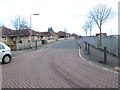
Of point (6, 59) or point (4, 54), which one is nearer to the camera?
point (4, 54)

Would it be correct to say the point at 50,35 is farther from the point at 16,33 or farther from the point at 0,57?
the point at 0,57

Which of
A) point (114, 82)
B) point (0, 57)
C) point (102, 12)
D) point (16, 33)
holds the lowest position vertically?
point (114, 82)

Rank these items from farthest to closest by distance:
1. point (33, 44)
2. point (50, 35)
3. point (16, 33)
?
point (50, 35)
point (16, 33)
point (33, 44)

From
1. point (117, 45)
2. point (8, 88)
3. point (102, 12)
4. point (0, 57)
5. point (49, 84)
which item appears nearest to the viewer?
point (8, 88)

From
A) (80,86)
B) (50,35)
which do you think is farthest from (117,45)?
(50,35)

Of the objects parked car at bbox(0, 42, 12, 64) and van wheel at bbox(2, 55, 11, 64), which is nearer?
parked car at bbox(0, 42, 12, 64)

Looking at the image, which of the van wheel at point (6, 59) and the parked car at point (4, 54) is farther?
the van wheel at point (6, 59)

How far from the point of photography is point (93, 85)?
5.08 m

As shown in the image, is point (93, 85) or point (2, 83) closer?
point (93, 85)

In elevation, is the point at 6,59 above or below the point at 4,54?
below

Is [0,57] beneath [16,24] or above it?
beneath

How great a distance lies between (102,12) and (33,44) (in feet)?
49.9

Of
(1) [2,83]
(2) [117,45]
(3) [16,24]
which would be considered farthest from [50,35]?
(1) [2,83]

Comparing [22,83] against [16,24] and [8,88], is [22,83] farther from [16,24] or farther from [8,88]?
[16,24]
